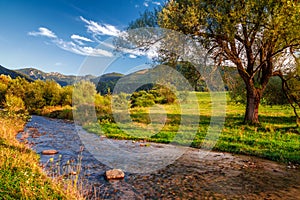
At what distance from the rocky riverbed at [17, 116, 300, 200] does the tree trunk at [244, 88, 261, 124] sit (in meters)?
9.38

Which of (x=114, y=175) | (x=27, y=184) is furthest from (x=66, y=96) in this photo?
(x=27, y=184)

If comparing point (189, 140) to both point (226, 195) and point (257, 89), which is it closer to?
point (257, 89)

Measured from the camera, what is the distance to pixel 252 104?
77.0 feet

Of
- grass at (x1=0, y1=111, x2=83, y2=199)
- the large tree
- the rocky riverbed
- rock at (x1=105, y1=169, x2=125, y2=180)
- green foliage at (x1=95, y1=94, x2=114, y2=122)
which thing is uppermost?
the large tree

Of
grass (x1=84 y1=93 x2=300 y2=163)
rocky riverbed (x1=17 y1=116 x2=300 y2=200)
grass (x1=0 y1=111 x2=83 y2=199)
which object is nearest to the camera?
grass (x1=0 y1=111 x2=83 y2=199)

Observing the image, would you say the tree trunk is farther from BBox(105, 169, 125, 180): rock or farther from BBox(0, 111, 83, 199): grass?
BBox(0, 111, 83, 199): grass

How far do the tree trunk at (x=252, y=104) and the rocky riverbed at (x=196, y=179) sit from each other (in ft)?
30.8

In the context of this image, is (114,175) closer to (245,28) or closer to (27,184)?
(27,184)

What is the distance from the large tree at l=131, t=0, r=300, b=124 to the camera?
54.8 feet

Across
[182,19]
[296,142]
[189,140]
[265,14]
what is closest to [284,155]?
[296,142]

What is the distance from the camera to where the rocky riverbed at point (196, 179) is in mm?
8977

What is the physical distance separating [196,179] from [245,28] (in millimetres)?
13729

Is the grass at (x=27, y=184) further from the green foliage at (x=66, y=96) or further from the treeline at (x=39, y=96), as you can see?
the green foliage at (x=66, y=96)

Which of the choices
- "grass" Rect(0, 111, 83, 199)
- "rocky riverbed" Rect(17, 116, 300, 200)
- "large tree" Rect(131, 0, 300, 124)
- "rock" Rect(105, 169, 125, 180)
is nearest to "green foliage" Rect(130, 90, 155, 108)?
"large tree" Rect(131, 0, 300, 124)
